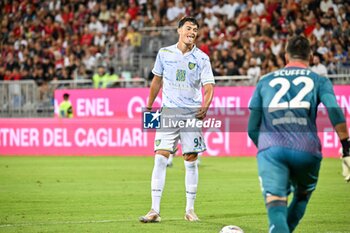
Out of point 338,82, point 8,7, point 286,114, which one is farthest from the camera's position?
point 8,7

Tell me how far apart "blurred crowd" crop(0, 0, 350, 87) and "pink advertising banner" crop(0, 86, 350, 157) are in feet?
4.92

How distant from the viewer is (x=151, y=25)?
3281cm

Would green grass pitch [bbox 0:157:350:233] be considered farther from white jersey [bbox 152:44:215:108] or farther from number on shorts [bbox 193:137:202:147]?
white jersey [bbox 152:44:215:108]

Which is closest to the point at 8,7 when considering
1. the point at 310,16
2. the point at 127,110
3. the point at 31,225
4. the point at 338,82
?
the point at 127,110

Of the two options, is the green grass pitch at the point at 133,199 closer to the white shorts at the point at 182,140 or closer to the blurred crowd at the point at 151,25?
the white shorts at the point at 182,140

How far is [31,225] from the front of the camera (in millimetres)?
11148

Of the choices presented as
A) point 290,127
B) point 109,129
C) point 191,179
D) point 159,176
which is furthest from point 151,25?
point 290,127

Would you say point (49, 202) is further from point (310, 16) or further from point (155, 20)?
point (155, 20)

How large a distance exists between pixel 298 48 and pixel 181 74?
14.0 ft

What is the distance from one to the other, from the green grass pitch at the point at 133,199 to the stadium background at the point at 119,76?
49 mm

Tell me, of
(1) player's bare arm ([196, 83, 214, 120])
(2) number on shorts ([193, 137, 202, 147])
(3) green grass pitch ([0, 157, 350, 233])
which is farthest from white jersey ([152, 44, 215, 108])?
(3) green grass pitch ([0, 157, 350, 233])

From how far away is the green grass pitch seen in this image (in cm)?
1117

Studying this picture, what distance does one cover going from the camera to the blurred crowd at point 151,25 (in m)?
27.7

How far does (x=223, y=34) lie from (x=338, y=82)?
6.21 meters
